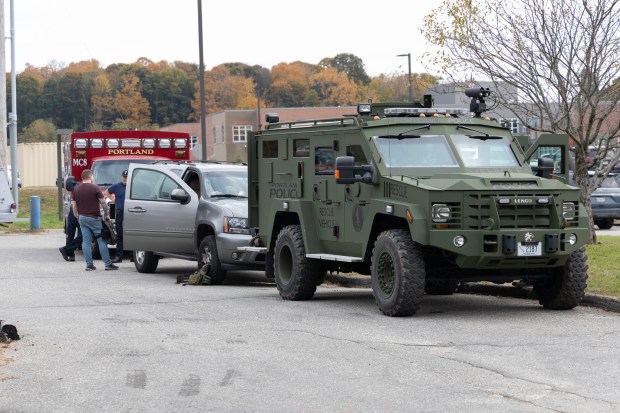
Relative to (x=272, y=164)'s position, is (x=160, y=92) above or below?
above

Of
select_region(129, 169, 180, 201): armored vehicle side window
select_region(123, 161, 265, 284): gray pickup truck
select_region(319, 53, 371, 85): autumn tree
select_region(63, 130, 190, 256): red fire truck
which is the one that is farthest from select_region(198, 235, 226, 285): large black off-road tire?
select_region(319, 53, 371, 85): autumn tree

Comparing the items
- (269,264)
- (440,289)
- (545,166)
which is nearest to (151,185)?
(269,264)

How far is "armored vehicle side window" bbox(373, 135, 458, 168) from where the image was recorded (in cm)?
1320

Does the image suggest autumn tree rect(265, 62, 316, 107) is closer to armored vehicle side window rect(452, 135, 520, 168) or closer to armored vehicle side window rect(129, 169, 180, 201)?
armored vehicle side window rect(129, 169, 180, 201)

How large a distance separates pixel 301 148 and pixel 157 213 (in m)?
4.73

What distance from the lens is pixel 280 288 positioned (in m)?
14.9

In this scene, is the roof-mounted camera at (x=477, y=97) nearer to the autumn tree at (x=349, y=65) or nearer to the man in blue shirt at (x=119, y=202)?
the man in blue shirt at (x=119, y=202)

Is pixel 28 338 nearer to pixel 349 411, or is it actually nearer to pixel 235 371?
pixel 235 371

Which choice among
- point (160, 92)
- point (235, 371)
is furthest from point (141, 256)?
point (160, 92)

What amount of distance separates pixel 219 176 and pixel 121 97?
98.8 metres

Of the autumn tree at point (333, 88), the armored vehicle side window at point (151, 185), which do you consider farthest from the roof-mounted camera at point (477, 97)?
the autumn tree at point (333, 88)

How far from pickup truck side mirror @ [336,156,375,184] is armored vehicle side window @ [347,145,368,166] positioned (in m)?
0.33

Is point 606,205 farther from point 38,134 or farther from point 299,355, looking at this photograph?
point 38,134

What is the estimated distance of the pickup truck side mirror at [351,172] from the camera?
12.8 meters
